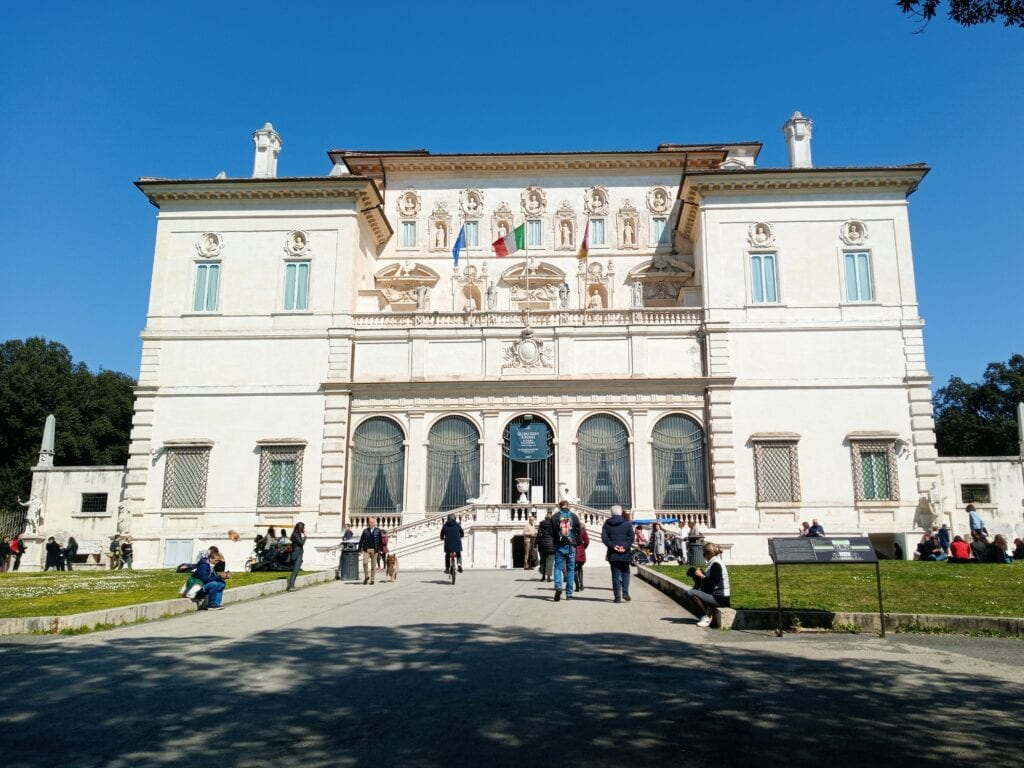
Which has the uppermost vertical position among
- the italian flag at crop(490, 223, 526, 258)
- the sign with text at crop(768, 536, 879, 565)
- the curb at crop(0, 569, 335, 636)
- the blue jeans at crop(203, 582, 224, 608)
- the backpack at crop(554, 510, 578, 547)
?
the italian flag at crop(490, 223, 526, 258)

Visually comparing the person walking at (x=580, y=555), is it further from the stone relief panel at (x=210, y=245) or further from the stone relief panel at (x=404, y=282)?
the stone relief panel at (x=210, y=245)

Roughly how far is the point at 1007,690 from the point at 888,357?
1064 inches

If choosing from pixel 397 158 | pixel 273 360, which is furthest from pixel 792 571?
pixel 397 158

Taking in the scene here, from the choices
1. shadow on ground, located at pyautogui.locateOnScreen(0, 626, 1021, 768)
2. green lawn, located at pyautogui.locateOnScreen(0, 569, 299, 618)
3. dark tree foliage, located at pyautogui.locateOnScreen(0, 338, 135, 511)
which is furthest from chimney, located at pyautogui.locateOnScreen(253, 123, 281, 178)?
shadow on ground, located at pyautogui.locateOnScreen(0, 626, 1021, 768)

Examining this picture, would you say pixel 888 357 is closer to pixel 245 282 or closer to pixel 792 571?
pixel 792 571

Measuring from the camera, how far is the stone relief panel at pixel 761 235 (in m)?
34.3

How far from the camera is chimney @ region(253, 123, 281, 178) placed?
39000 millimetres

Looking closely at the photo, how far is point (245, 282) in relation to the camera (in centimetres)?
3531

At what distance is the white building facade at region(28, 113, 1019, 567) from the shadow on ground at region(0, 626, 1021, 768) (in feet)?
66.6

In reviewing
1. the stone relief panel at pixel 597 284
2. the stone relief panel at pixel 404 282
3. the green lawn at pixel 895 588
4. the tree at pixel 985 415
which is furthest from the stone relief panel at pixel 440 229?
the tree at pixel 985 415

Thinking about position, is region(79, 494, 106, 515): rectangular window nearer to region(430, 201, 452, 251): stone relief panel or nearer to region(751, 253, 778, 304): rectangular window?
region(430, 201, 452, 251): stone relief panel

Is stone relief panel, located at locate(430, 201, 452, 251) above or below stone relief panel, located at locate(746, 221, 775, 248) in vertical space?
above

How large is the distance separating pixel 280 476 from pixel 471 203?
17123mm

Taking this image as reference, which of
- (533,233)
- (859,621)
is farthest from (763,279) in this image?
(859,621)
